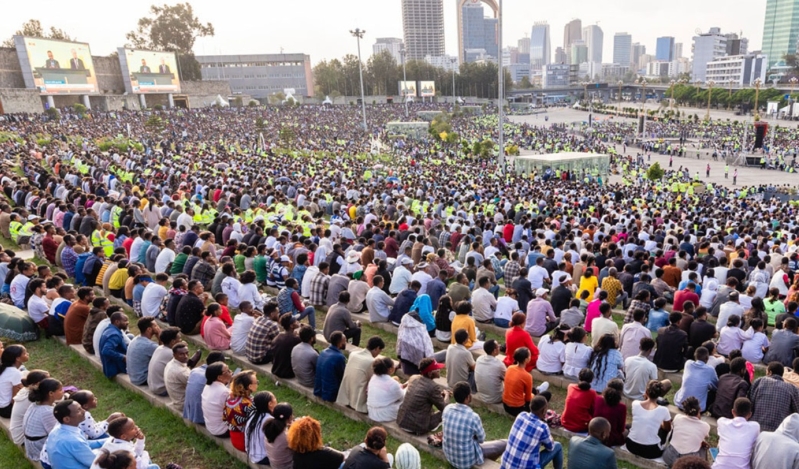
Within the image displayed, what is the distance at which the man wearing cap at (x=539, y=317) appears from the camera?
25.0ft

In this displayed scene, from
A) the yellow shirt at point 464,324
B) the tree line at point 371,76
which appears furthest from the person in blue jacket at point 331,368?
the tree line at point 371,76

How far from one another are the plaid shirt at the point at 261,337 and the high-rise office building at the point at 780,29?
20133cm

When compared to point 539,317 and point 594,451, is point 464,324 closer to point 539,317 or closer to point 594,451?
point 539,317

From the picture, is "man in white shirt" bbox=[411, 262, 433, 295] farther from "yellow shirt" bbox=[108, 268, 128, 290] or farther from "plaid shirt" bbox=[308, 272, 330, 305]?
"yellow shirt" bbox=[108, 268, 128, 290]

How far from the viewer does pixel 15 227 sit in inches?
498

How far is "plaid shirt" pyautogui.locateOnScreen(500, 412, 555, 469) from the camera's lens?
4.29 meters

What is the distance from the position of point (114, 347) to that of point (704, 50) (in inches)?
7622

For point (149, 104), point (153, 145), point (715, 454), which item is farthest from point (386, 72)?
point (715, 454)

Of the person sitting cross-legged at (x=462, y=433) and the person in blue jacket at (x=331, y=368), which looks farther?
the person in blue jacket at (x=331, y=368)

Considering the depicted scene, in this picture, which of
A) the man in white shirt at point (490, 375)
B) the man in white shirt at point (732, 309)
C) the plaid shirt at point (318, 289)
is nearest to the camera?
the man in white shirt at point (490, 375)

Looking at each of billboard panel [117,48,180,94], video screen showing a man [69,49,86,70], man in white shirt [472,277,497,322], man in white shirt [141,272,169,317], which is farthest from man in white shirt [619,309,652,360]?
billboard panel [117,48,180,94]

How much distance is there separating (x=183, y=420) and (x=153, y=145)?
102 feet

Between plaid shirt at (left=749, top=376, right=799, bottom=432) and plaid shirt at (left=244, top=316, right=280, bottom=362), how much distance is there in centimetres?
523

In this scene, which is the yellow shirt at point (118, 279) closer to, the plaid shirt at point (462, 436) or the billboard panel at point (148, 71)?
the plaid shirt at point (462, 436)
